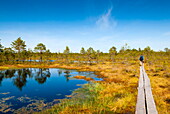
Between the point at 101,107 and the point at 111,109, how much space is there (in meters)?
1.15

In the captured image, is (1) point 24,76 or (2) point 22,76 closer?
(2) point 22,76

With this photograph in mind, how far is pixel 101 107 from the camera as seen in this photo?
43.6ft

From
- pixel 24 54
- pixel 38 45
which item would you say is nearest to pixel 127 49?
pixel 38 45

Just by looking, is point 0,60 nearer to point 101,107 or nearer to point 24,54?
point 24,54

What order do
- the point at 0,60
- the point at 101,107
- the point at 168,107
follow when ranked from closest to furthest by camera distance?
the point at 168,107
the point at 101,107
the point at 0,60

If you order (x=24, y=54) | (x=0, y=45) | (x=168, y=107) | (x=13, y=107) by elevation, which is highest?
(x=0, y=45)

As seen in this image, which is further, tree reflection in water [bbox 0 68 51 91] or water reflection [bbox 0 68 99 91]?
water reflection [bbox 0 68 99 91]

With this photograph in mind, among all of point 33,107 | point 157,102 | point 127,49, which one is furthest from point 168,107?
point 127,49

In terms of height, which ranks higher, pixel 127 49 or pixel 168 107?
pixel 127 49

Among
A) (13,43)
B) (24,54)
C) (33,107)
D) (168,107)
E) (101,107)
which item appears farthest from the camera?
(13,43)

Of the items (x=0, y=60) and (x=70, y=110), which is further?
(x=0, y=60)

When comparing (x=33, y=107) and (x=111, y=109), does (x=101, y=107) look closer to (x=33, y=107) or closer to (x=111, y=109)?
(x=111, y=109)

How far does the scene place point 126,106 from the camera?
13.1 meters

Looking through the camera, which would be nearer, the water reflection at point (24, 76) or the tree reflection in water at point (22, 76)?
the tree reflection in water at point (22, 76)
